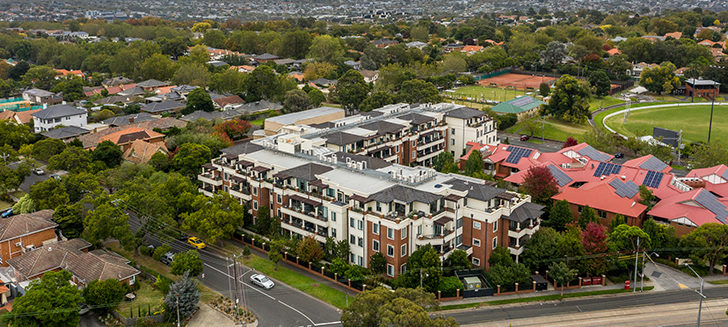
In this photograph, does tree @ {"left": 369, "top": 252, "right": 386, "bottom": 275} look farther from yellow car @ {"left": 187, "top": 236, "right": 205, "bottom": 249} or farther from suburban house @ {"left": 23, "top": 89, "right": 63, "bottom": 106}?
suburban house @ {"left": 23, "top": 89, "right": 63, "bottom": 106}

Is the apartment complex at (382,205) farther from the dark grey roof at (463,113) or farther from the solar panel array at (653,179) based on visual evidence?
the dark grey roof at (463,113)

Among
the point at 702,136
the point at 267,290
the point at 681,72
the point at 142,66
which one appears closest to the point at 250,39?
the point at 142,66

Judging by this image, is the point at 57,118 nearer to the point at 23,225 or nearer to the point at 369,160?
the point at 23,225

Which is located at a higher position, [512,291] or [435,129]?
[435,129]

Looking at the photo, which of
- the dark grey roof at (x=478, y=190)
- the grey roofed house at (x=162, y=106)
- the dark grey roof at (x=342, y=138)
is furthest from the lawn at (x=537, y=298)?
the grey roofed house at (x=162, y=106)

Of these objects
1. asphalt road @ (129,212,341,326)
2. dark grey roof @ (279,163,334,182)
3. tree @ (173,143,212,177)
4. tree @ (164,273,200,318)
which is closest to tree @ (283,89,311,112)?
tree @ (173,143,212,177)

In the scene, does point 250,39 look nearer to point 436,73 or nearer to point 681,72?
point 436,73

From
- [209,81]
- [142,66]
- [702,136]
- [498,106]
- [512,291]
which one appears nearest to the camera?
[512,291]
